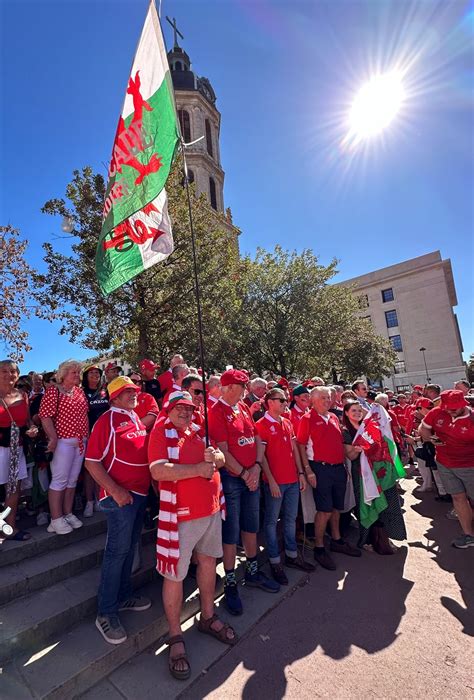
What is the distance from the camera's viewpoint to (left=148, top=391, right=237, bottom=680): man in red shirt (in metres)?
2.59

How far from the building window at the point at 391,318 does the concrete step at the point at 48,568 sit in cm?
4920

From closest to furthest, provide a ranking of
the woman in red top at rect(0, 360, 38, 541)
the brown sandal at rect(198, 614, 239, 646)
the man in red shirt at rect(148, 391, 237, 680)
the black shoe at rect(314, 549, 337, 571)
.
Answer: the man in red shirt at rect(148, 391, 237, 680) → the brown sandal at rect(198, 614, 239, 646) → the woman in red top at rect(0, 360, 38, 541) → the black shoe at rect(314, 549, 337, 571)

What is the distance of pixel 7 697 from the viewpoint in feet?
7.20

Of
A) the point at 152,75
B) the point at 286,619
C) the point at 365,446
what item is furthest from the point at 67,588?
the point at 152,75

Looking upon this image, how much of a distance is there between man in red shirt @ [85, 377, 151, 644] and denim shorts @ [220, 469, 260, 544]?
878mm

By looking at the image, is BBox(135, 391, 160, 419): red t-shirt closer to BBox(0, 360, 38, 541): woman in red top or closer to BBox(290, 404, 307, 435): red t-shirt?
BBox(0, 360, 38, 541): woman in red top

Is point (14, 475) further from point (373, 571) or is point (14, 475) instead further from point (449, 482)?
point (449, 482)

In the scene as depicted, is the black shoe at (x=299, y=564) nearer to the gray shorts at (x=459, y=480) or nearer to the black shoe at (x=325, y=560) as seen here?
the black shoe at (x=325, y=560)

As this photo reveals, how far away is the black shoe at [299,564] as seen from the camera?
398 centimetres

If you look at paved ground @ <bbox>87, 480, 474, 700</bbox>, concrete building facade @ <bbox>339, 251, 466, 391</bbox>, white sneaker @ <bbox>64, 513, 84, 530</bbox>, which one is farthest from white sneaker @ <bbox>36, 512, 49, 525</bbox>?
concrete building facade @ <bbox>339, 251, 466, 391</bbox>

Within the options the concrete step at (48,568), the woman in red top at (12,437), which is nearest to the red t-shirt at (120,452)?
the concrete step at (48,568)

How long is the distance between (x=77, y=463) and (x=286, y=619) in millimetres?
2679

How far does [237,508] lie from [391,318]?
162 feet

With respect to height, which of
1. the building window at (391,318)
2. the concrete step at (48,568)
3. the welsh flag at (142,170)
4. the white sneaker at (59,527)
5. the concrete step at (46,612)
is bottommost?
the concrete step at (46,612)
